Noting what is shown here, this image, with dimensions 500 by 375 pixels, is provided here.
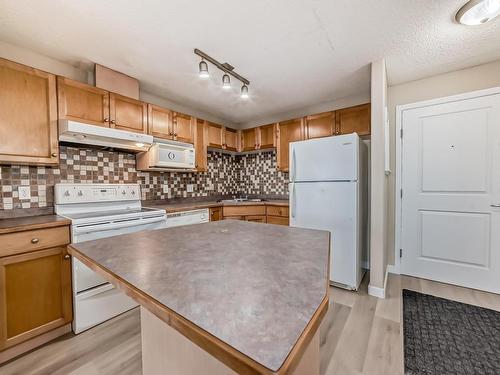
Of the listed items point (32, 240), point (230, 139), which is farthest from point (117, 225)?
point (230, 139)

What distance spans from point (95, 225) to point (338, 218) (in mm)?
2258

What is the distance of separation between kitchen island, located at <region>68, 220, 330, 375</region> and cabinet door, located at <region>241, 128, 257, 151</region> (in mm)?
2651

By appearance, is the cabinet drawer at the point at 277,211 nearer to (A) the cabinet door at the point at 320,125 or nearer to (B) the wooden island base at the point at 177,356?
(A) the cabinet door at the point at 320,125

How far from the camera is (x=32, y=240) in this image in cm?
158

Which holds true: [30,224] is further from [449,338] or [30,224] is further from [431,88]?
[431,88]

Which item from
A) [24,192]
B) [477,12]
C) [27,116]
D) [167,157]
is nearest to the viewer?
[477,12]

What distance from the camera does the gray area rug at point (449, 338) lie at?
138 cm

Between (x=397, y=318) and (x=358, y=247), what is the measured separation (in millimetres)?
675

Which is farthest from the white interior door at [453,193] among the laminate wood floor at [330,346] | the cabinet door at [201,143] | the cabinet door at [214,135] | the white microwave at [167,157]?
the white microwave at [167,157]

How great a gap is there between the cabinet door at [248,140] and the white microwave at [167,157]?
1056mm

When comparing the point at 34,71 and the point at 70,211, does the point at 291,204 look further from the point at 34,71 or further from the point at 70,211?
the point at 34,71

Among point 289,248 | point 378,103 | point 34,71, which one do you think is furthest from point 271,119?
point 289,248

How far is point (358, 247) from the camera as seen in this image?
236cm

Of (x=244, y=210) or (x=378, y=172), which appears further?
(x=244, y=210)
